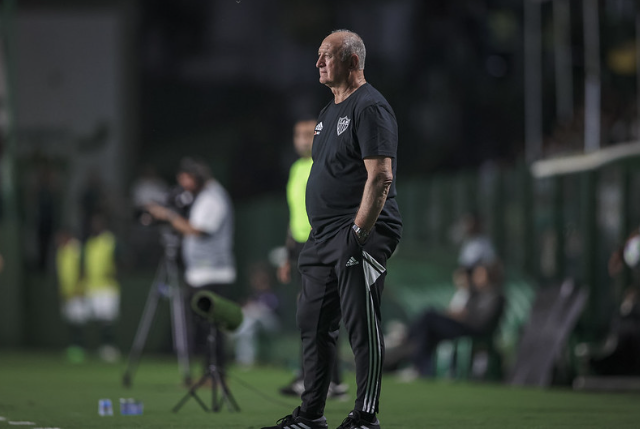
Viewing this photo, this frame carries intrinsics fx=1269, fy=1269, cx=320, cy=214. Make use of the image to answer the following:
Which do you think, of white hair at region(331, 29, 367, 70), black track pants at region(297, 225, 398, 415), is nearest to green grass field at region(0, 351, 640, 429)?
black track pants at region(297, 225, 398, 415)

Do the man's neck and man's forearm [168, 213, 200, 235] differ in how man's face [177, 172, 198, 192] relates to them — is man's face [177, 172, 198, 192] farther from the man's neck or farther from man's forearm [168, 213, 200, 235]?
the man's neck

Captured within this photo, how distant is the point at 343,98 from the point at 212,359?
2.98 m

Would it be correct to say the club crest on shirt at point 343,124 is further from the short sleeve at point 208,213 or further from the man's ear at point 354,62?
the short sleeve at point 208,213

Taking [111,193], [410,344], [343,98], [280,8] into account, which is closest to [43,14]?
[111,193]

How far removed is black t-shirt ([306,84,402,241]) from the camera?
24.2ft

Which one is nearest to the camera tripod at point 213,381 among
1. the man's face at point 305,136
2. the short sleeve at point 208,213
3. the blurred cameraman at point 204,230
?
the man's face at point 305,136

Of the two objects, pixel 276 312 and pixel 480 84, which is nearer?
pixel 276 312

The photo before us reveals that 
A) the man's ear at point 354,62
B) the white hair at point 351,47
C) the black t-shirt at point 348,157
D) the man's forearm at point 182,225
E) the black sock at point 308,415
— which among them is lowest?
the black sock at point 308,415

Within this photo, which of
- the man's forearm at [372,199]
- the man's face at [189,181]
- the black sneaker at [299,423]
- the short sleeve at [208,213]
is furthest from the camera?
the man's face at [189,181]

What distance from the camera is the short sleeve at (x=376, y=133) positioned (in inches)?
289

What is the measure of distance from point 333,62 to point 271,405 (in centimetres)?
415

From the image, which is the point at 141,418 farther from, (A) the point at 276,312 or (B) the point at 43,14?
(B) the point at 43,14

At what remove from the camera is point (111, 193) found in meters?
25.9

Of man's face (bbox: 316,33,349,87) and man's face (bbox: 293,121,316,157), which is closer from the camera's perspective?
man's face (bbox: 316,33,349,87)
